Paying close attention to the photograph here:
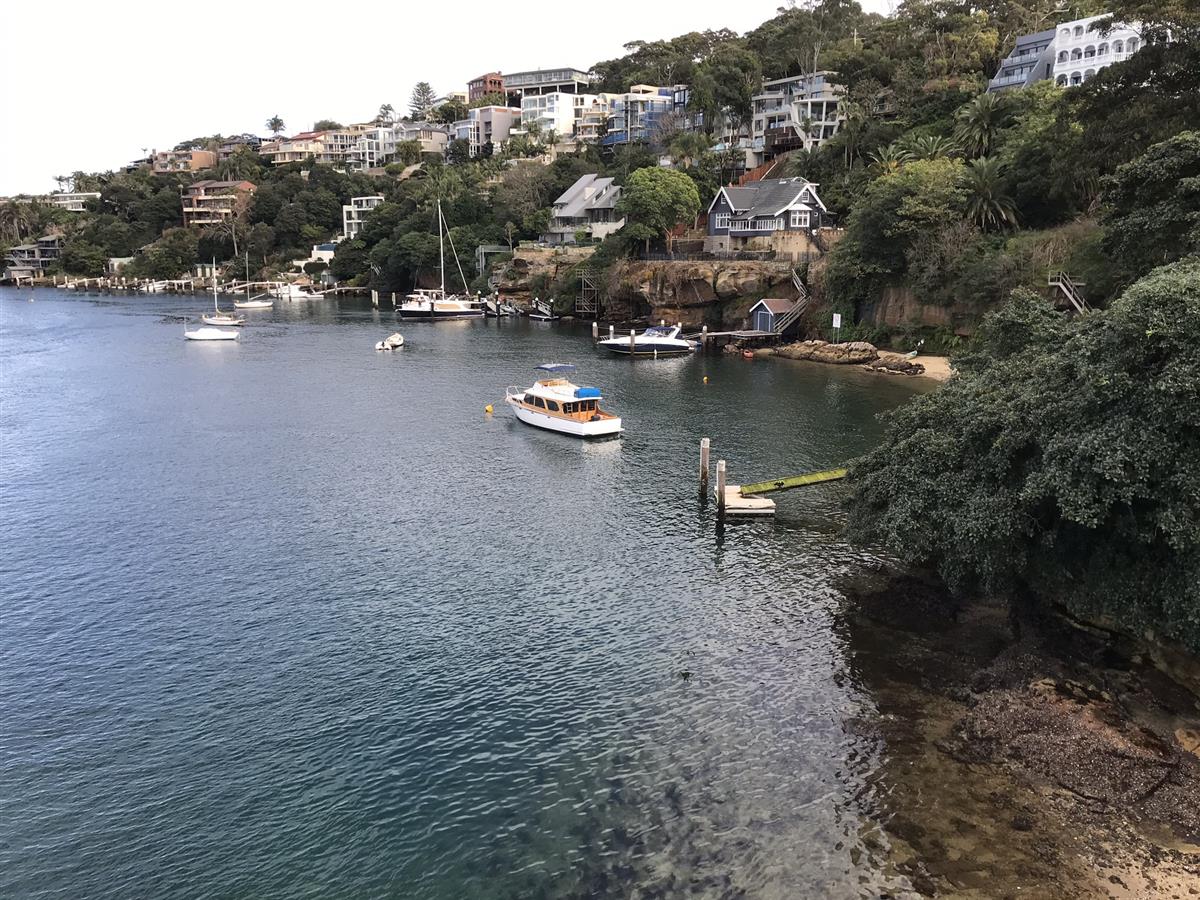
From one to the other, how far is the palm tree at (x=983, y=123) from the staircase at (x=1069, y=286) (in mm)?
30405

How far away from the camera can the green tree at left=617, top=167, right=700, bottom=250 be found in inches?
4156

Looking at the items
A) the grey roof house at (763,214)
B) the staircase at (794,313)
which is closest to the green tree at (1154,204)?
the staircase at (794,313)

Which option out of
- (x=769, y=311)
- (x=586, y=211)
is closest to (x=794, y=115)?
(x=586, y=211)

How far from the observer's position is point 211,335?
351 ft

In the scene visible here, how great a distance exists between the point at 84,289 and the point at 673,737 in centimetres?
21919

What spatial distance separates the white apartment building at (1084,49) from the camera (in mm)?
93812

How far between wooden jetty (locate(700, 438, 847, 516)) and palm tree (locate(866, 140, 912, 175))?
5907cm

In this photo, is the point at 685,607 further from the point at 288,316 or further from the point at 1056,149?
the point at 288,316

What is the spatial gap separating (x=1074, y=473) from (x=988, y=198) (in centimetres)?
6162

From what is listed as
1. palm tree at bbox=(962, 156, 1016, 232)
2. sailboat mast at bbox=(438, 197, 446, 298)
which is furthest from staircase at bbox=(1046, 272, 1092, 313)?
sailboat mast at bbox=(438, 197, 446, 298)

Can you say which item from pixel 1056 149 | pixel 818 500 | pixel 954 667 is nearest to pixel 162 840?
pixel 954 667

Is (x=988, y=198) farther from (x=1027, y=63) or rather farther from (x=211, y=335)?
(x=211, y=335)

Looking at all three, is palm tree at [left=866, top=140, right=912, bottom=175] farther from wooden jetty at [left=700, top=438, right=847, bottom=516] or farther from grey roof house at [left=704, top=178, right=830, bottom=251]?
wooden jetty at [left=700, top=438, right=847, bottom=516]

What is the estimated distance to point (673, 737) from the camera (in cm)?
2392
